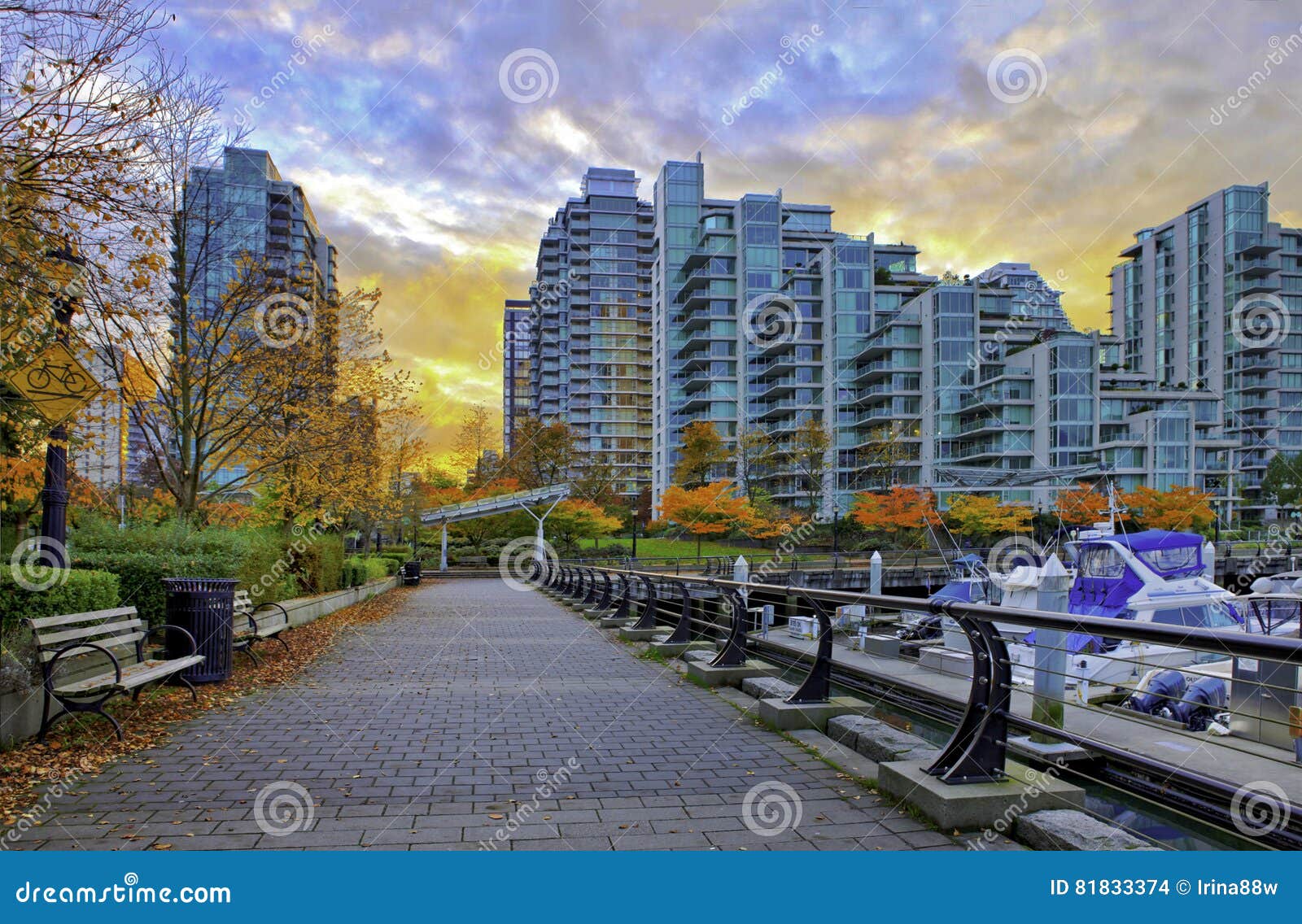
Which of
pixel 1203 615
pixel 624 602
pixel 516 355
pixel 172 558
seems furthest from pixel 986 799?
pixel 516 355

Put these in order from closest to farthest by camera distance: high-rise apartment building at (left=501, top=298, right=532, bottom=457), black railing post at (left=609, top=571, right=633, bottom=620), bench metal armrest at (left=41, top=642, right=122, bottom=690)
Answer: bench metal armrest at (left=41, top=642, right=122, bottom=690) → black railing post at (left=609, top=571, right=633, bottom=620) → high-rise apartment building at (left=501, top=298, right=532, bottom=457)

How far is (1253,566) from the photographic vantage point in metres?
44.8

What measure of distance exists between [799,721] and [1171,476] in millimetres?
70660

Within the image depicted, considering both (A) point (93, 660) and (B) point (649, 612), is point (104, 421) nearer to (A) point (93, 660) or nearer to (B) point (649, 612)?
(A) point (93, 660)

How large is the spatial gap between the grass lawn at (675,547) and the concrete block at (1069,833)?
44.5 meters

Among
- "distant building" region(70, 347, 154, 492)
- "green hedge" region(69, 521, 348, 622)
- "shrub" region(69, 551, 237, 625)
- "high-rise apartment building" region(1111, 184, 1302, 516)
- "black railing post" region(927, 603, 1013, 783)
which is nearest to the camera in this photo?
"black railing post" region(927, 603, 1013, 783)

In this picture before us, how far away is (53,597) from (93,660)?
0.67 meters

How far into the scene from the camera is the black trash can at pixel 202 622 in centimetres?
853

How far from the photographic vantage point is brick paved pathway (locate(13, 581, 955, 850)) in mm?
4156

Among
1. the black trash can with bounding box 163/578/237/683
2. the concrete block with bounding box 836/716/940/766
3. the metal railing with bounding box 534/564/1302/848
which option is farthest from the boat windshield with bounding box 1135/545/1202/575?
the black trash can with bounding box 163/578/237/683

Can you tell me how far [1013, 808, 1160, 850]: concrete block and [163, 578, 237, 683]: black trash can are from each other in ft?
24.9

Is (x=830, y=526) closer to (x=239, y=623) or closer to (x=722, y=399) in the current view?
(x=722, y=399)

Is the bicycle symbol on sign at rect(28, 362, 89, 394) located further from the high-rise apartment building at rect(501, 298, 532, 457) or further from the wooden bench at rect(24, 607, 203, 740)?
the high-rise apartment building at rect(501, 298, 532, 457)

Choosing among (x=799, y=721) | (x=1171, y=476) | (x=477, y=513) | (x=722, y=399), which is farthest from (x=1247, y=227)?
(x=799, y=721)
